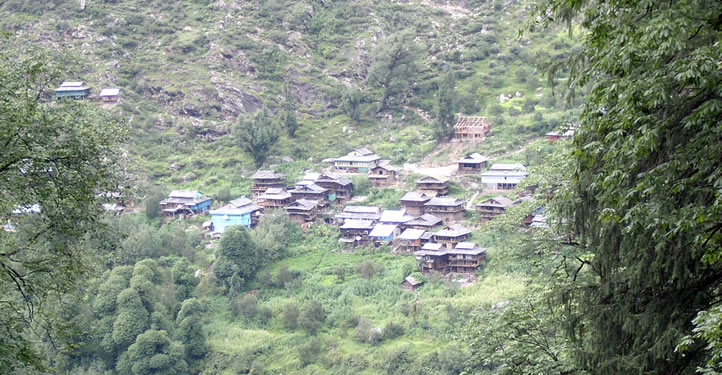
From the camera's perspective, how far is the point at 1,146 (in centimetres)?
687

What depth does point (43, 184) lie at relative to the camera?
7.42 meters

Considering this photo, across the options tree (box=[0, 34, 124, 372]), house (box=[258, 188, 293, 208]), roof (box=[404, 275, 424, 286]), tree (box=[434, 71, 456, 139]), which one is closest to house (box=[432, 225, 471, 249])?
roof (box=[404, 275, 424, 286])

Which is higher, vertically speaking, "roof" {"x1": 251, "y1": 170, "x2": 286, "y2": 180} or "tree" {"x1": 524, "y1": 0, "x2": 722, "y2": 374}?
"tree" {"x1": 524, "y1": 0, "x2": 722, "y2": 374}

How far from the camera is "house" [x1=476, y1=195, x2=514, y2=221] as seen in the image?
25.6 m

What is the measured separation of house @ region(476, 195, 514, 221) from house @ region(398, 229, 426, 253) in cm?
255

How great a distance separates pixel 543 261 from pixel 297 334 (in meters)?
13.8

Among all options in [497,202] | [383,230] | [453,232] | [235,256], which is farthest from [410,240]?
[235,256]

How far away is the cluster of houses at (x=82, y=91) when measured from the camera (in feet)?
114

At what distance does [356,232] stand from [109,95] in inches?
673

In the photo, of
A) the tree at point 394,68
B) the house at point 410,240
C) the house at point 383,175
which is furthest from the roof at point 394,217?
the tree at point 394,68

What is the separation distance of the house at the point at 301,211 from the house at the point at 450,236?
628cm

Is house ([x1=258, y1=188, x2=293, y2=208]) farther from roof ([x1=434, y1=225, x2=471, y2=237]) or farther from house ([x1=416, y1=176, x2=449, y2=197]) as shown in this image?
roof ([x1=434, y1=225, x2=471, y2=237])

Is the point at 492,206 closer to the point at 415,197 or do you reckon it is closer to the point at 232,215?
the point at 415,197

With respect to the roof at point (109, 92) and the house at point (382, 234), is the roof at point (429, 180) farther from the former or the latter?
the roof at point (109, 92)
